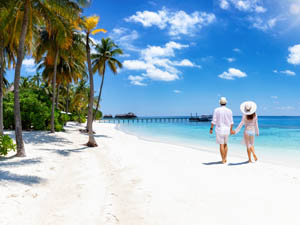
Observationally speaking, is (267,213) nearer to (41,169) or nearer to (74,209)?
(74,209)

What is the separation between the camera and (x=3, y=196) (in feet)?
12.2

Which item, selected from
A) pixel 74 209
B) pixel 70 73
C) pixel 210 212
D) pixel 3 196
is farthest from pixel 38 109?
pixel 210 212

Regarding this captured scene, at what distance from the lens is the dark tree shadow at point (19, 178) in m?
4.65

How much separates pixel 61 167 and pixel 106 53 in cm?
1447

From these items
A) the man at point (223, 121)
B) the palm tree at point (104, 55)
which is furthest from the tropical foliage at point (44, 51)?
the man at point (223, 121)

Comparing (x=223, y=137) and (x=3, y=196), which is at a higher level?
(x=223, y=137)

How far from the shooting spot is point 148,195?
3.97 meters

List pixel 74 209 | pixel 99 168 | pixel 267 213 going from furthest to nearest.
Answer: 1. pixel 99 168
2. pixel 74 209
3. pixel 267 213

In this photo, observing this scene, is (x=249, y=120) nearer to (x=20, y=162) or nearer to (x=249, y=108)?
(x=249, y=108)

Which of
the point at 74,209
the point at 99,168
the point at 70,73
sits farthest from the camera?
the point at 70,73

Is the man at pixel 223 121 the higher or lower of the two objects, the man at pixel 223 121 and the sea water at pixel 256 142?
the higher

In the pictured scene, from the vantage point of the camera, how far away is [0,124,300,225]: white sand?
10.1ft

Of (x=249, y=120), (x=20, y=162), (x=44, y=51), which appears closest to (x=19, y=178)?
(x=20, y=162)

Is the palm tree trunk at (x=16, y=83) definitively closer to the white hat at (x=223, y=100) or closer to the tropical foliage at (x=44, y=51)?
the tropical foliage at (x=44, y=51)
